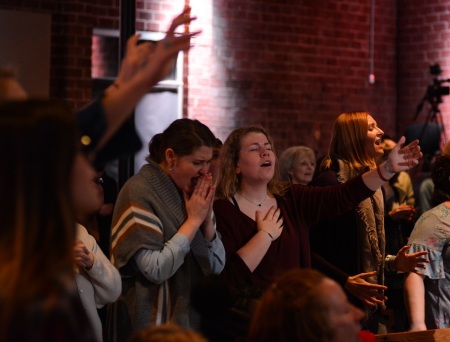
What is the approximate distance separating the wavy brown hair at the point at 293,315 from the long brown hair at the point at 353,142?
233 cm

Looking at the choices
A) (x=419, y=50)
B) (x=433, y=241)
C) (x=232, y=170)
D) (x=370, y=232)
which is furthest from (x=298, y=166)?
(x=419, y=50)

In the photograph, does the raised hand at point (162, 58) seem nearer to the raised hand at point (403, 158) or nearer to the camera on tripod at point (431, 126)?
the raised hand at point (403, 158)

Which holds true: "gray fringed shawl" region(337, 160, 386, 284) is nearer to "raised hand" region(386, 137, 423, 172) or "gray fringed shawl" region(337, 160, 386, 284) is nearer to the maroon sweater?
the maroon sweater

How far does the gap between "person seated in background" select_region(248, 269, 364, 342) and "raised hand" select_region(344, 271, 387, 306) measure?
1.74 m

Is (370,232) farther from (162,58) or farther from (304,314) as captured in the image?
(162,58)

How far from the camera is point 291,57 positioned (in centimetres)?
873

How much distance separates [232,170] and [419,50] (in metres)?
5.86

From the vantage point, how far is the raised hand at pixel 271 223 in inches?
150

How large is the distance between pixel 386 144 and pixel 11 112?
6.09m

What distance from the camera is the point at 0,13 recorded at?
6.93 m

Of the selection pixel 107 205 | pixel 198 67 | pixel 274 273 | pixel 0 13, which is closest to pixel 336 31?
pixel 198 67

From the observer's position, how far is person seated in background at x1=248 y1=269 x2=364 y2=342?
220 centimetres

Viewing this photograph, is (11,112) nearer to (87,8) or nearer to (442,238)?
(442,238)

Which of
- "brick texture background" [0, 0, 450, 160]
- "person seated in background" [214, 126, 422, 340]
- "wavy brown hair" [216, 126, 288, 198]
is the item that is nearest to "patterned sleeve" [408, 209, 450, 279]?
"person seated in background" [214, 126, 422, 340]
